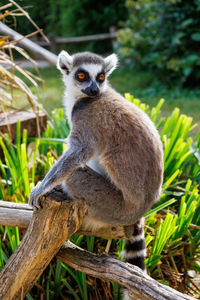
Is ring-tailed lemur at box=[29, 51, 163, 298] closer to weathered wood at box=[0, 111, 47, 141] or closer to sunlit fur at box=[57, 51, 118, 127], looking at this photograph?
sunlit fur at box=[57, 51, 118, 127]

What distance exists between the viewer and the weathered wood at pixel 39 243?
78.6 inches

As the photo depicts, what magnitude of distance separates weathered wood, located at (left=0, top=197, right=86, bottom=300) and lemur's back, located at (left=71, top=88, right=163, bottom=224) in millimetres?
337

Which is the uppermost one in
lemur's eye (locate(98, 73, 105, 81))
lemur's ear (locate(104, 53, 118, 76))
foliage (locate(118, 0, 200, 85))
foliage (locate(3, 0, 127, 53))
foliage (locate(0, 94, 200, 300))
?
foliage (locate(3, 0, 127, 53))

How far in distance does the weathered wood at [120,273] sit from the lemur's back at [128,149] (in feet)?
1.22

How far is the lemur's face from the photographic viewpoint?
2.40 meters

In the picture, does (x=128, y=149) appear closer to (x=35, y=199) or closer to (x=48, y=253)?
(x=35, y=199)

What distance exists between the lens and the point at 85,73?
247cm

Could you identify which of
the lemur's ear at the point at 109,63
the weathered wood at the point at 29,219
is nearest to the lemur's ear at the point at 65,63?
the lemur's ear at the point at 109,63

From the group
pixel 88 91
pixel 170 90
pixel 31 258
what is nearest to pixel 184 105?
pixel 170 90

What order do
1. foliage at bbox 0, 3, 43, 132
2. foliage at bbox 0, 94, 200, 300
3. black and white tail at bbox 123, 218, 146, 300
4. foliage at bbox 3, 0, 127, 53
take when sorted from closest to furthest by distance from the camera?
black and white tail at bbox 123, 218, 146, 300
foliage at bbox 0, 94, 200, 300
foliage at bbox 0, 3, 43, 132
foliage at bbox 3, 0, 127, 53

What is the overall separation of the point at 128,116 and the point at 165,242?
2.88ft

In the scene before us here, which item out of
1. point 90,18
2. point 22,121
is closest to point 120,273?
point 22,121

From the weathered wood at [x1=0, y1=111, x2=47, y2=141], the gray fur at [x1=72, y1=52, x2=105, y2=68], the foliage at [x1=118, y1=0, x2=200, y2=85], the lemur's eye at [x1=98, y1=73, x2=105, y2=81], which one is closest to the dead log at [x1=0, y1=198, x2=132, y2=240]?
the lemur's eye at [x1=98, y1=73, x2=105, y2=81]

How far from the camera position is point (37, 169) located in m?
3.24
